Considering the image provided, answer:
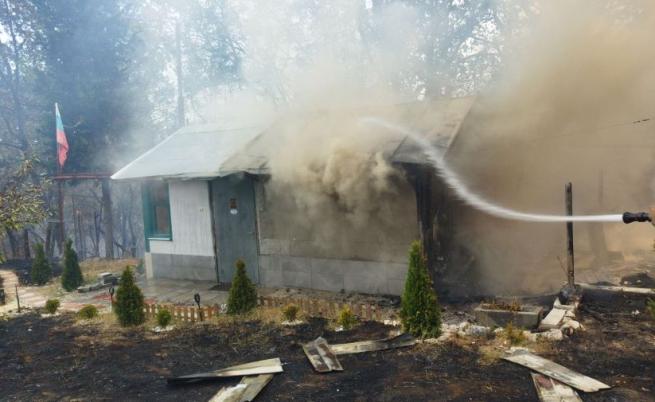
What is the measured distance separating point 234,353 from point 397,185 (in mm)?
5184

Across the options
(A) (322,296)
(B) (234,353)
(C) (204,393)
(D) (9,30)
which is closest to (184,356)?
(B) (234,353)

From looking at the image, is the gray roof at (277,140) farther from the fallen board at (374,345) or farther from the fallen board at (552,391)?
the fallen board at (552,391)

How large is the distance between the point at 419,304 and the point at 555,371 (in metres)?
2.30

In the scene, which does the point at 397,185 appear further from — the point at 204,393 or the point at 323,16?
the point at 323,16

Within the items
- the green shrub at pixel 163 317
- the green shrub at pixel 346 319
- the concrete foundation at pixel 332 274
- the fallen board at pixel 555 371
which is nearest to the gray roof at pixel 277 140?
the concrete foundation at pixel 332 274

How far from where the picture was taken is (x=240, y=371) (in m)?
6.86

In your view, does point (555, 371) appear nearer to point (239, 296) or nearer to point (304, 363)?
point (304, 363)

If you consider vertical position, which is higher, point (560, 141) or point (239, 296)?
point (560, 141)

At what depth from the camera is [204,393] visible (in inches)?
251

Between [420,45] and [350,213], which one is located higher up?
[420,45]

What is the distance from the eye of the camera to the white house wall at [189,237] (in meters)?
13.5

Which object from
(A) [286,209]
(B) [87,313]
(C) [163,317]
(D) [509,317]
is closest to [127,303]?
(C) [163,317]

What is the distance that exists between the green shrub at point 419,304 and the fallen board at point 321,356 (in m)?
1.48

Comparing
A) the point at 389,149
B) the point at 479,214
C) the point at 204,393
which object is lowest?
the point at 204,393
